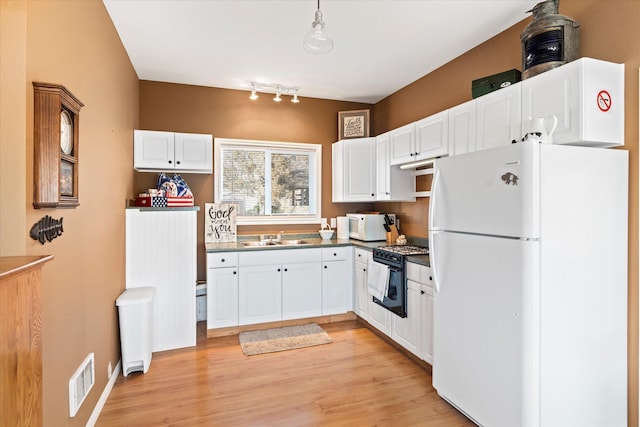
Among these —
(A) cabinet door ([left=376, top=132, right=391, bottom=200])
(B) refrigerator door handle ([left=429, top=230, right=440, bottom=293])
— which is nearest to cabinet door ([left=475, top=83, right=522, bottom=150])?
(B) refrigerator door handle ([left=429, top=230, right=440, bottom=293])

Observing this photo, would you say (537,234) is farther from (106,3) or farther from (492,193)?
(106,3)

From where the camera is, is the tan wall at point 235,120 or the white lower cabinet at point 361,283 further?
the tan wall at point 235,120

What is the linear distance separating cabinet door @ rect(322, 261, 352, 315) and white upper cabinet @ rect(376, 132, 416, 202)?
981 millimetres

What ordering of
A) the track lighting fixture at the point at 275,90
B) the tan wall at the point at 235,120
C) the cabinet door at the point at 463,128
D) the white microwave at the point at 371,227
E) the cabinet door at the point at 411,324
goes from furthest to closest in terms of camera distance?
the white microwave at the point at 371,227 → the track lighting fixture at the point at 275,90 → the tan wall at the point at 235,120 → the cabinet door at the point at 411,324 → the cabinet door at the point at 463,128

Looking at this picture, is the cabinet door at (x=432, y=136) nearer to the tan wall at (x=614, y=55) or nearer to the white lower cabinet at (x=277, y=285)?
the tan wall at (x=614, y=55)

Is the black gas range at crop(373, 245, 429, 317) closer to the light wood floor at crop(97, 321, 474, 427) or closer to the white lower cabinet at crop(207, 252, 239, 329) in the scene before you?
the light wood floor at crop(97, 321, 474, 427)

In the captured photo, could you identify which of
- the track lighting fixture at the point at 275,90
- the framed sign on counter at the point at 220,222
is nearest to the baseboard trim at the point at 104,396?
the framed sign on counter at the point at 220,222

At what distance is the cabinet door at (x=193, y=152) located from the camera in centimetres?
374

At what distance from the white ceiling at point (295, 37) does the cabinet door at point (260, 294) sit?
A: 2.17 meters

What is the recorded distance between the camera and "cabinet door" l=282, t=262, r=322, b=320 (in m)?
3.87

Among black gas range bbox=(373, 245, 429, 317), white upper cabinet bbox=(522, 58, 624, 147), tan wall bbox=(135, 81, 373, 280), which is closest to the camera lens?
white upper cabinet bbox=(522, 58, 624, 147)

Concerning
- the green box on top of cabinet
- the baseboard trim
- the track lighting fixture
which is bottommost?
the baseboard trim

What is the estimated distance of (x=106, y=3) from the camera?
245 centimetres

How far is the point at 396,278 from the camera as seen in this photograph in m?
3.13
